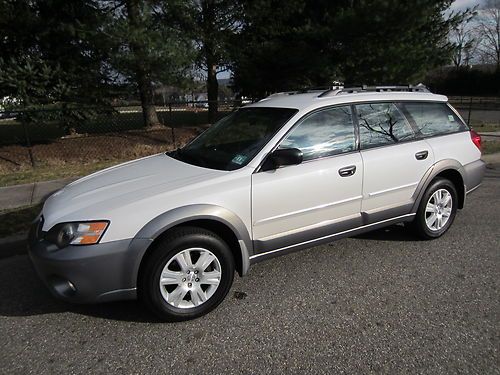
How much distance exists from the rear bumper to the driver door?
1610mm

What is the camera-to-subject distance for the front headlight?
9.08 feet

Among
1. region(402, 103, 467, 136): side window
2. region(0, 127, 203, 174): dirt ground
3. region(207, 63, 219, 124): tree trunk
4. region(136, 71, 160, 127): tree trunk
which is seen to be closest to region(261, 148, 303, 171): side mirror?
region(402, 103, 467, 136): side window

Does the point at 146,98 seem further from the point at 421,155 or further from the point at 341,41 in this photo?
the point at 421,155

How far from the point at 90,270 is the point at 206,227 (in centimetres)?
87

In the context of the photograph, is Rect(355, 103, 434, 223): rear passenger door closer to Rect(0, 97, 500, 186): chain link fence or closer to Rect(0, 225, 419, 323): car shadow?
Rect(0, 225, 419, 323): car shadow

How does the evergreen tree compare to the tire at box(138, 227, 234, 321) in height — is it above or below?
above

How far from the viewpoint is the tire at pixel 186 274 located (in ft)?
9.52

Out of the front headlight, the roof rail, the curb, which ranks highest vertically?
the roof rail

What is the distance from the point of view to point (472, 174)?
4.65 m

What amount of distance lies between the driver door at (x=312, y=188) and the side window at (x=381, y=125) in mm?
146

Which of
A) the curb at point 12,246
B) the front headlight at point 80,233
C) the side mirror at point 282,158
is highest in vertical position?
the side mirror at point 282,158

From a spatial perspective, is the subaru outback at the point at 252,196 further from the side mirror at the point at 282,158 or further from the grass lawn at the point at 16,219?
the grass lawn at the point at 16,219

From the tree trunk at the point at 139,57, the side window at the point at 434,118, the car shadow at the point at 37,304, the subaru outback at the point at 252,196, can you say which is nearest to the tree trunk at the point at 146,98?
the tree trunk at the point at 139,57

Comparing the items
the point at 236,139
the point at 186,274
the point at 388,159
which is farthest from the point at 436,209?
the point at 186,274
